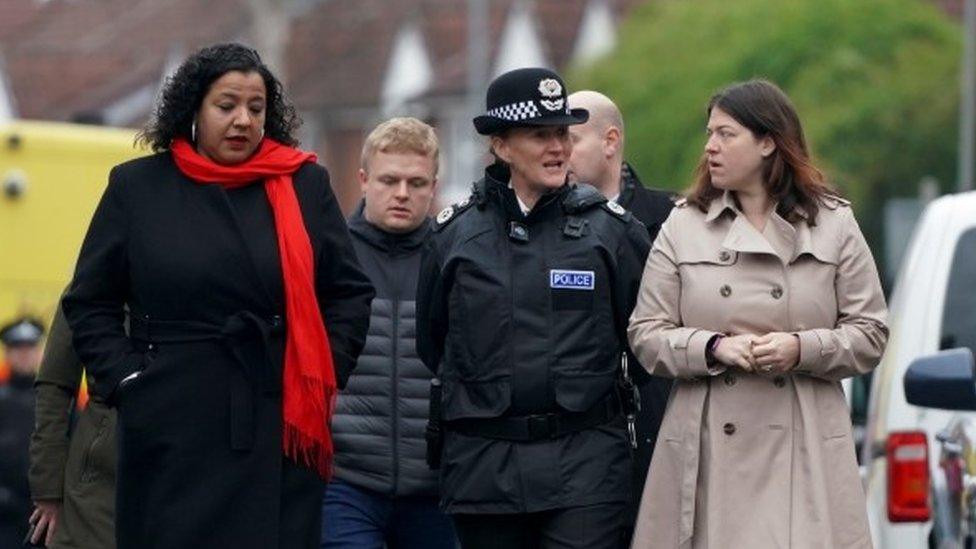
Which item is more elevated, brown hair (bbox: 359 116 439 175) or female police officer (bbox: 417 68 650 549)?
brown hair (bbox: 359 116 439 175)

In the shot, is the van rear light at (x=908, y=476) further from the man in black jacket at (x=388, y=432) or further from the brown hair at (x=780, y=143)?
the brown hair at (x=780, y=143)

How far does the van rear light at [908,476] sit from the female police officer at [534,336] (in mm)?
1881

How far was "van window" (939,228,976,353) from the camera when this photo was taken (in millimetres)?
9383

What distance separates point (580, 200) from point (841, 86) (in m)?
27.7

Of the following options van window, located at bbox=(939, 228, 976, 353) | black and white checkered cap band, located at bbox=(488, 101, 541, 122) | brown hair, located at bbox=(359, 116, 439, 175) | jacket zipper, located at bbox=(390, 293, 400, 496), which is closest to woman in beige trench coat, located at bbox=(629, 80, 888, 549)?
black and white checkered cap band, located at bbox=(488, 101, 541, 122)

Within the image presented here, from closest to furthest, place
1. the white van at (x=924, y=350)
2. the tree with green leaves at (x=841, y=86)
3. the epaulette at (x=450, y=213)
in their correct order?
the epaulette at (x=450, y=213)
the white van at (x=924, y=350)
the tree with green leaves at (x=841, y=86)

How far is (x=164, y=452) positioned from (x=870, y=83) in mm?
28269

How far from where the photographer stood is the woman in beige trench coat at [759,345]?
7.48m

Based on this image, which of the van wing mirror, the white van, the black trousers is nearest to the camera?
the black trousers

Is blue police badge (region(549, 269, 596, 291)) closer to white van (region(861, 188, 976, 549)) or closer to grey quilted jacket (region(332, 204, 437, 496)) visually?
grey quilted jacket (region(332, 204, 437, 496))

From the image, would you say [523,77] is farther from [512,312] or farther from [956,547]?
[956,547]

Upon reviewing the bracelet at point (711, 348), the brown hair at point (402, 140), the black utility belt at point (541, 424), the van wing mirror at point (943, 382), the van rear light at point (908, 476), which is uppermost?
the brown hair at point (402, 140)

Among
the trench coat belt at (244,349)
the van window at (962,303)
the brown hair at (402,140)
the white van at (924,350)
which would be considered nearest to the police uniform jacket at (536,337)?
the trench coat belt at (244,349)

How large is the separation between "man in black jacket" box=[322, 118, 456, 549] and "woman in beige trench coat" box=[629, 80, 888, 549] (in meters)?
1.07
